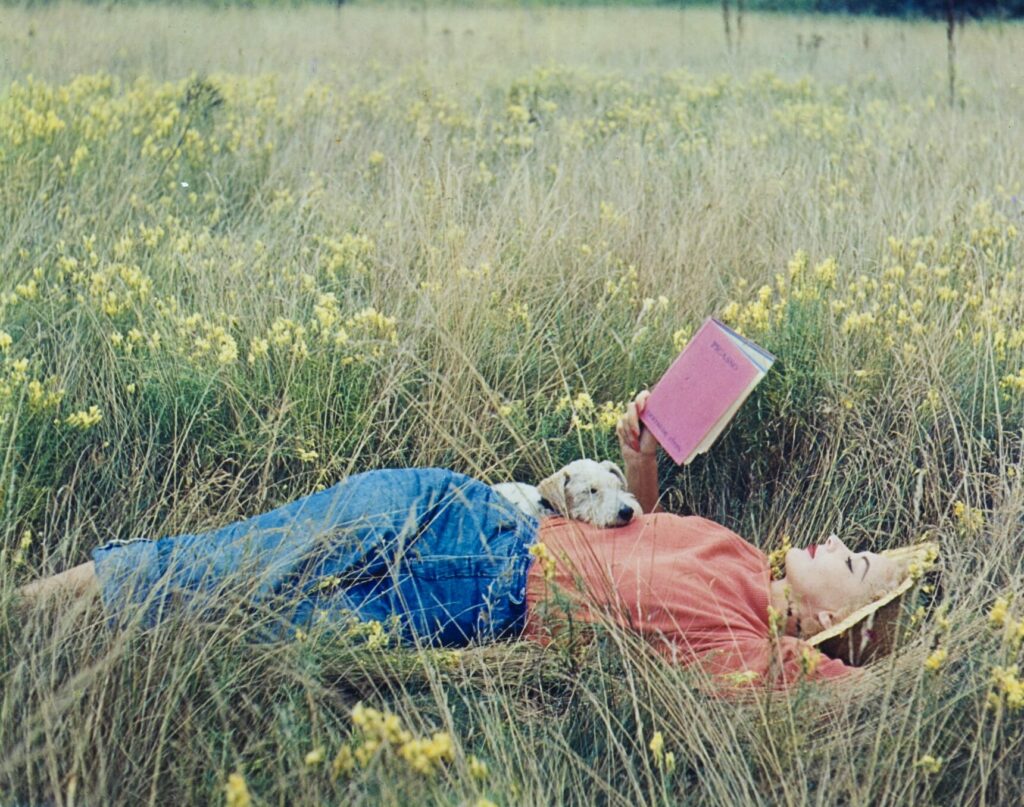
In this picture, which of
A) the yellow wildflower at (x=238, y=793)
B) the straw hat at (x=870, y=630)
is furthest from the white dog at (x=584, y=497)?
the yellow wildflower at (x=238, y=793)

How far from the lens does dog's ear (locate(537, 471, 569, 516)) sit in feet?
9.55

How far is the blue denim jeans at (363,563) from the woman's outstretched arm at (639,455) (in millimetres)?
341

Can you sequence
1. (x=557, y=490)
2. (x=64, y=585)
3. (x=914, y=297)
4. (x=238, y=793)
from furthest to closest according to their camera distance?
(x=914, y=297), (x=557, y=490), (x=64, y=585), (x=238, y=793)

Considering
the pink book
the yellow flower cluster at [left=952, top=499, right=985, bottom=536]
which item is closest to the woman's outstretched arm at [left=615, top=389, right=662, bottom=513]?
the pink book

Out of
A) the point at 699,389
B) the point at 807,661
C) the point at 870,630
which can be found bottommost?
the point at 870,630

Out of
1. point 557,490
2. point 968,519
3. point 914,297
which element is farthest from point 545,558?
point 914,297

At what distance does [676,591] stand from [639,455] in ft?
1.62

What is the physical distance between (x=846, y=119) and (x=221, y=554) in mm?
5210

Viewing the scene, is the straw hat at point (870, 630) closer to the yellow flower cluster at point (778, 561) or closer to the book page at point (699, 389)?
the yellow flower cluster at point (778, 561)

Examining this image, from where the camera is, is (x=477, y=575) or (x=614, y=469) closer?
(x=477, y=575)

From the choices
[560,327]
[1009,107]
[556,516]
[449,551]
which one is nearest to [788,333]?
[560,327]

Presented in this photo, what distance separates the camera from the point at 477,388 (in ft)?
11.7

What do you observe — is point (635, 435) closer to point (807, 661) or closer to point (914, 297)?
point (807, 661)

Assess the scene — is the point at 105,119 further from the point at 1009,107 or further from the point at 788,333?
the point at 1009,107
